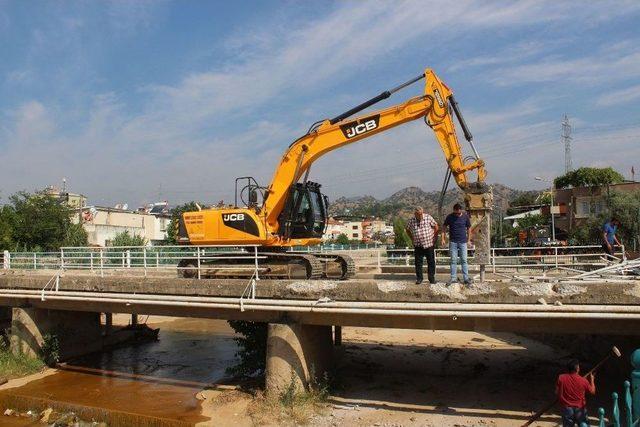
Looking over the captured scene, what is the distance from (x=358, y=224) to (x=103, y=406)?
139 meters

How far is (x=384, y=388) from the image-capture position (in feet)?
40.1

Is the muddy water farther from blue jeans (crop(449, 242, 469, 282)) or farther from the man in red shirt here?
the man in red shirt

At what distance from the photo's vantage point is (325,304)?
10281mm

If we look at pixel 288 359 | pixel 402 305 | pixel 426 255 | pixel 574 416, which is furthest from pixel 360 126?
pixel 574 416

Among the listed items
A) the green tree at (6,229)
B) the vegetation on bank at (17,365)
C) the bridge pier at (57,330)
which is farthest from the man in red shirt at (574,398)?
the green tree at (6,229)

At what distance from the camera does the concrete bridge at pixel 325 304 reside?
887 cm

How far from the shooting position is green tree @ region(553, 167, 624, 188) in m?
60.7

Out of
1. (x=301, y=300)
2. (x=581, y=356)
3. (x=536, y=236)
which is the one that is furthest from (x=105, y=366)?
(x=536, y=236)

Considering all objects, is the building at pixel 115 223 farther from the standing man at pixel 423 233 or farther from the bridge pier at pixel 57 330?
the standing man at pixel 423 233

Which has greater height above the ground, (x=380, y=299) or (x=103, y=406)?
(x=380, y=299)

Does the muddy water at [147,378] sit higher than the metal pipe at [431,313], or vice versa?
the metal pipe at [431,313]

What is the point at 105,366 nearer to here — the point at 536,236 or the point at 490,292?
the point at 490,292

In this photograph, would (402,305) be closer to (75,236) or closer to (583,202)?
(75,236)

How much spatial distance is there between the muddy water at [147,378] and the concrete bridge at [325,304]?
1.94 m
